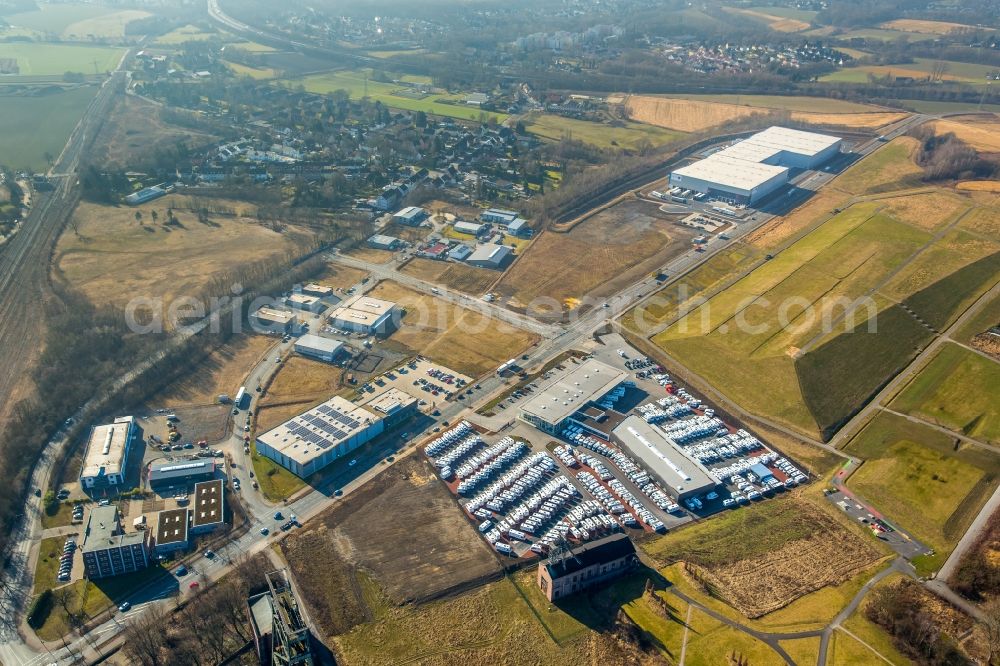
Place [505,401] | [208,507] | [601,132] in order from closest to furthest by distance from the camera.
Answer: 1. [208,507]
2. [505,401]
3. [601,132]

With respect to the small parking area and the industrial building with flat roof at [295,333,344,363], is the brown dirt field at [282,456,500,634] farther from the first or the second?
the industrial building with flat roof at [295,333,344,363]

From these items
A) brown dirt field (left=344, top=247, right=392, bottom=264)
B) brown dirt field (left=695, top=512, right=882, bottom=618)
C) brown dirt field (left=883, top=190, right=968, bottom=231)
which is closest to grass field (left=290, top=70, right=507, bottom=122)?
brown dirt field (left=344, top=247, right=392, bottom=264)

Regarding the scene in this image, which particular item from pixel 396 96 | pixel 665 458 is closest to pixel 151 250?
pixel 665 458

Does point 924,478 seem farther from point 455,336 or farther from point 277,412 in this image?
point 277,412

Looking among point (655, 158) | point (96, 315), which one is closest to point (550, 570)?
point (96, 315)

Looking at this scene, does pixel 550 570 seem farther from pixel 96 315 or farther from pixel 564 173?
pixel 564 173
